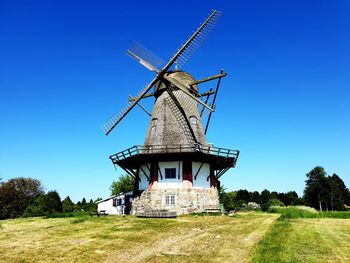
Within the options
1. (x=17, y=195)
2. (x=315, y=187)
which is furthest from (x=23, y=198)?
(x=315, y=187)

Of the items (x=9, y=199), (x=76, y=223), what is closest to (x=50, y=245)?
(x=76, y=223)

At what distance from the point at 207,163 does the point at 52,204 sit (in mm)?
30481

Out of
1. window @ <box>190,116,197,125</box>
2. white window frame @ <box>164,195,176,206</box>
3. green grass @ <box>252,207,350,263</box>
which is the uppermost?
window @ <box>190,116,197,125</box>

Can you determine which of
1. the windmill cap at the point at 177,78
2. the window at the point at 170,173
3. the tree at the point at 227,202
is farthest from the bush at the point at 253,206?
the windmill cap at the point at 177,78

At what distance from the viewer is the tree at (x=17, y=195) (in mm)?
51219

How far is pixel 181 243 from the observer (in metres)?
13.3

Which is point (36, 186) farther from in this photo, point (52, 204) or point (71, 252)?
point (71, 252)

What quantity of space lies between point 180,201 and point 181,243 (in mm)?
12856

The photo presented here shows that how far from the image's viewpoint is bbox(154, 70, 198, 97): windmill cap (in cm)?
3050

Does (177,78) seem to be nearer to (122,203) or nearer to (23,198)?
(122,203)

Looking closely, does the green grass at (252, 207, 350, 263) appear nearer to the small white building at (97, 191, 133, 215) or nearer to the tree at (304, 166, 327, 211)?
the small white building at (97, 191, 133, 215)

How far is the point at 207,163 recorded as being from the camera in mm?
28688

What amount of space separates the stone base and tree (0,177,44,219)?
33789 millimetres

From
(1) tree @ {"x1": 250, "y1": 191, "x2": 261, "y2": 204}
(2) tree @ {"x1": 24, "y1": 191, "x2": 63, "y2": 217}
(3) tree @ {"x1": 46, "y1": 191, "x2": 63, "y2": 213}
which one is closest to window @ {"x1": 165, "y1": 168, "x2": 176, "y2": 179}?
(2) tree @ {"x1": 24, "y1": 191, "x2": 63, "y2": 217}
